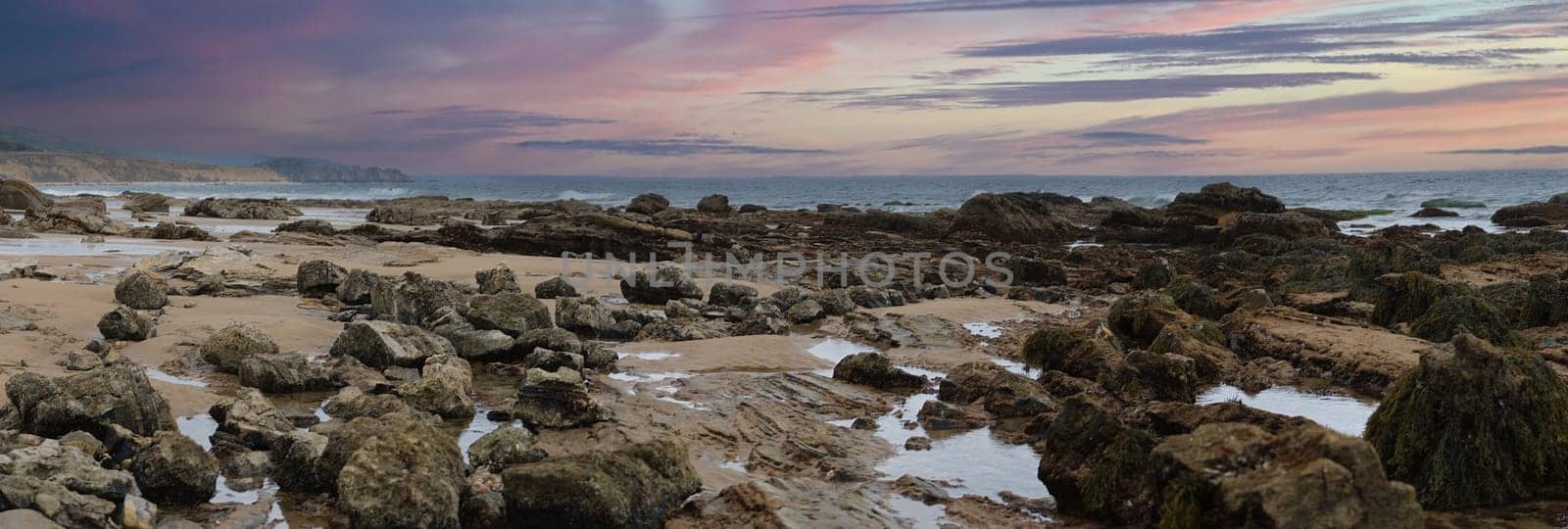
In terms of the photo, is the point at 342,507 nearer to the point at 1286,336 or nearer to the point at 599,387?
the point at 599,387

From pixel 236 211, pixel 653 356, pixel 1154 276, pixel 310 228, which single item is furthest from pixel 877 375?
pixel 236 211

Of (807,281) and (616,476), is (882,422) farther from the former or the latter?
(807,281)

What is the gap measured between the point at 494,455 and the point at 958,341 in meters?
6.34

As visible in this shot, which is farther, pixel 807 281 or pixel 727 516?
pixel 807 281

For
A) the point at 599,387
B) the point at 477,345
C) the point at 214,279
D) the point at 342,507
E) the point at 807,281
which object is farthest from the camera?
the point at 807,281

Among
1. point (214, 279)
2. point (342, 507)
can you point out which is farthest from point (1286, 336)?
point (214, 279)

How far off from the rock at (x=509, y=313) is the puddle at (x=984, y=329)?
4.96m

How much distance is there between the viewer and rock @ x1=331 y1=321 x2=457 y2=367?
8.47 m

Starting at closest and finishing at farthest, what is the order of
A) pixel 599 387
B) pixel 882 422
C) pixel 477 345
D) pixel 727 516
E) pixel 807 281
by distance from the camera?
pixel 727 516 → pixel 882 422 → pixel 599 387 → pixel 477 345 → pixel 807 281

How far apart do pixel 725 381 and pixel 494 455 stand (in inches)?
120

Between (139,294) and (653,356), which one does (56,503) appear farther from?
(139,294)

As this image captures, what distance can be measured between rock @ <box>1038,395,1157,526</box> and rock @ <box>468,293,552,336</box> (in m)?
5.82

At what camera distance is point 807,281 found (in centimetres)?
1792

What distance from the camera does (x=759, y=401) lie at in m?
8.03
